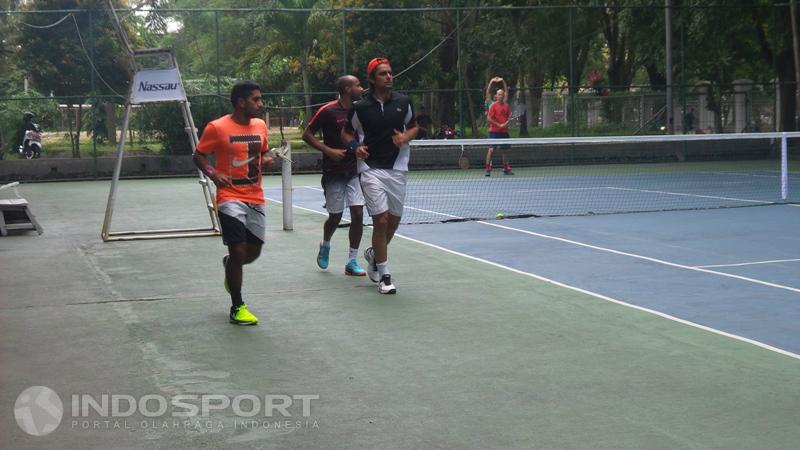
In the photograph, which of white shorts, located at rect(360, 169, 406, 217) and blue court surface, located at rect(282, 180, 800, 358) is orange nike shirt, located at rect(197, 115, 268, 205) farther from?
blue court surface, located at rect(282, 180, 800, 358)

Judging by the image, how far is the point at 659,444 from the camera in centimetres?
488

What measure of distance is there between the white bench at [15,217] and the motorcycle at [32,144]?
34.7 feet

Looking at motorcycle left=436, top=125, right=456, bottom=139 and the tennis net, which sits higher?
motorcycle left=436, top=125, right=456, bottom=139

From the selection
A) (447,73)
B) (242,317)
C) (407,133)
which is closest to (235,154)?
(242,317)

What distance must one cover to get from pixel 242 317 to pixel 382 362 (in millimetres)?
1559

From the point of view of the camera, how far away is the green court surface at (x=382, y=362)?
5.09 metres

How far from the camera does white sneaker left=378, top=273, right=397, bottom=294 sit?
897cm

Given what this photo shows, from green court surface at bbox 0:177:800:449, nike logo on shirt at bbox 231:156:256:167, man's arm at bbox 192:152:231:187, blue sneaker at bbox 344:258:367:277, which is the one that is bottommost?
green court surface at bbox 0:177:800:449

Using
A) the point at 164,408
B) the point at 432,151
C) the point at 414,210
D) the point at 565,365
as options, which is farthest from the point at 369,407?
the point at 432,151

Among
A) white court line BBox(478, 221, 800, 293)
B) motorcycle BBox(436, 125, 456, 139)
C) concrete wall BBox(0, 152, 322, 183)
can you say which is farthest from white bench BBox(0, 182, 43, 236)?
motorcycle BBox(436, 125, 456, 139)

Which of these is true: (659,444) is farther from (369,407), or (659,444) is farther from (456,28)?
(456,28)

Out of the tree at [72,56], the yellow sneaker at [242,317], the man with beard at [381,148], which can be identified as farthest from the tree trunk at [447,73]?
the yellow sneaker at [242,317]

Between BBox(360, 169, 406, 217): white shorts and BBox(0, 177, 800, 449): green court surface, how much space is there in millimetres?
749

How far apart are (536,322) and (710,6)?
22.8 meters
